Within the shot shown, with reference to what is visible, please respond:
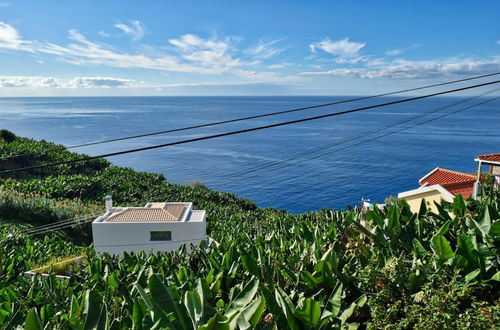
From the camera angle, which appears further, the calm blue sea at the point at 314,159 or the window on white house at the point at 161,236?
the calm blue sea at the point at 314,159

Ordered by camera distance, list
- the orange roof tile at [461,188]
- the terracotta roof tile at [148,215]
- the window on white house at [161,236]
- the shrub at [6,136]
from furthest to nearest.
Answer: the shrub at [6,136], the orange roof tile at [461,188], the terracotta roof tile at [148,215], the window on white house at [161,236]

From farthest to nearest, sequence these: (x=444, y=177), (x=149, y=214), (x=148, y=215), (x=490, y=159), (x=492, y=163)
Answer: (x=444, y=177) < (x=149, y=214) < (x=148, y=215) < (x=490, y=159) < (x=492, y=163)

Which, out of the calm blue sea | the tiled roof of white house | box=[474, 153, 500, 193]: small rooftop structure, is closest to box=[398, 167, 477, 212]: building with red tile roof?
box=[474, 153, 500, 193]: small rooftop structure

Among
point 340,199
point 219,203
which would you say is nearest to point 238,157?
point 340,199

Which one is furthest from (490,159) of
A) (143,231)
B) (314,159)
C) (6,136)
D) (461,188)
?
(314,159)

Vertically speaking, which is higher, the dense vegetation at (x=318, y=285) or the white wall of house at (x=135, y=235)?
the dense vegetation at (x=318, y=285)

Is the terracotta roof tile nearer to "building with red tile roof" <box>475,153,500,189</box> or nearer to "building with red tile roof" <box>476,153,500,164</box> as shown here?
"building with red tile roof" <box>475,153,500,189</box>

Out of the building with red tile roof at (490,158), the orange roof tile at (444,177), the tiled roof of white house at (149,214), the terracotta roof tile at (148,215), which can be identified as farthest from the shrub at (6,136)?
the building with red tile roof at (490,158)

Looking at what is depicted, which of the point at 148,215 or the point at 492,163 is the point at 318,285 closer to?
the point at 492,163

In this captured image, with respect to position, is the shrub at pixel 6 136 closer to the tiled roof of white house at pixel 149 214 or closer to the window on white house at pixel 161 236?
the tiled roof of white house at pixel 149 214
